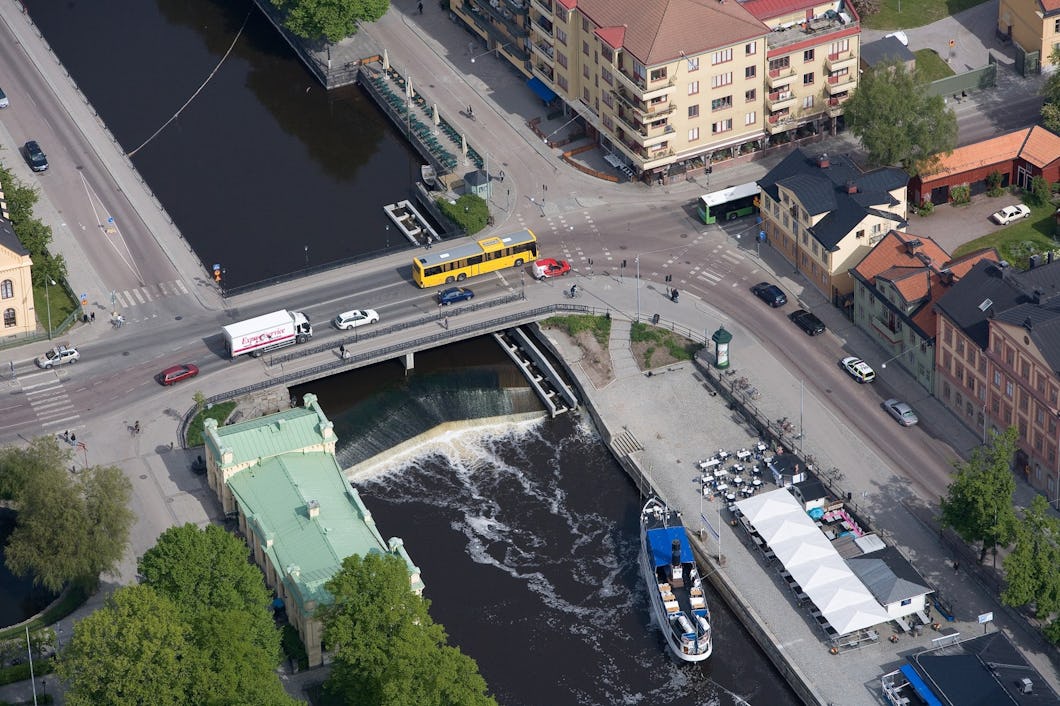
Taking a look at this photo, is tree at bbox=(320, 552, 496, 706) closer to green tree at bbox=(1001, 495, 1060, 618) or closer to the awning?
the awning

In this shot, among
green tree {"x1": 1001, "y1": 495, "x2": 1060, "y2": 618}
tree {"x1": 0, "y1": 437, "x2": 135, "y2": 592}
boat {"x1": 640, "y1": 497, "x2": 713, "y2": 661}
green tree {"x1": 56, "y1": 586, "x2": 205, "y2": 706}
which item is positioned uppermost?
Answer: tree {"x1": 0, "y1": 437, "x2": 135, "y2": 592}

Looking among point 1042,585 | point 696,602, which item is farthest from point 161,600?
point 1042,585

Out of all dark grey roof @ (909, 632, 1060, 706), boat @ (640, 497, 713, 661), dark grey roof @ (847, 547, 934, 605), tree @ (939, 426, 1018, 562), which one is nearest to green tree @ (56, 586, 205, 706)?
boat @ (640, 497, 713, 661)

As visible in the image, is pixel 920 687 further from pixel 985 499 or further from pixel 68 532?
pixel 68 532

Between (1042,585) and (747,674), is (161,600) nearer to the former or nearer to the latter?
(747,674)

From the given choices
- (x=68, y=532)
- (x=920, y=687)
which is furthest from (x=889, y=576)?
(x=68, y=532)

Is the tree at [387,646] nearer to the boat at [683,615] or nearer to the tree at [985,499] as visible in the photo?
the boat at [683,615]
